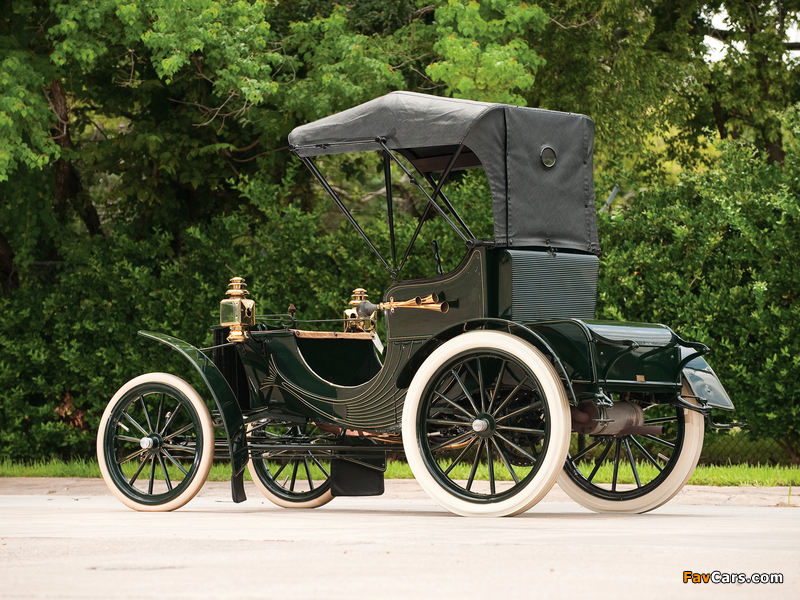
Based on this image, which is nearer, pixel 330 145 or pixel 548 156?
pixel 548 156

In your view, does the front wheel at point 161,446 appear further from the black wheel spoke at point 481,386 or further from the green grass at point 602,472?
the green grass at point 602,472

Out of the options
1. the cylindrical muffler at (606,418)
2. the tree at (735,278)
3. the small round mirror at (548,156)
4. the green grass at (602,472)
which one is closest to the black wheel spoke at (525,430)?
the cylindrical muffler at (606,418)

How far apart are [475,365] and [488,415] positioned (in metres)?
0.50

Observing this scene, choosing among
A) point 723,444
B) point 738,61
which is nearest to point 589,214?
point 723,444

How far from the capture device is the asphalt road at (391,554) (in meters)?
4.05

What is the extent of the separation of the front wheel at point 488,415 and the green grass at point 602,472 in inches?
118

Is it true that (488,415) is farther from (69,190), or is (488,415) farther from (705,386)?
(69,190)

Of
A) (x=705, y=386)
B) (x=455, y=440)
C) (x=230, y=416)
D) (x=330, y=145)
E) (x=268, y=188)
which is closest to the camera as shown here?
(x=455, y=440)

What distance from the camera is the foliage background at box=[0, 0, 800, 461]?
11250mm

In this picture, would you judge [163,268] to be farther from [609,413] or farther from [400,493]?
[609,413]

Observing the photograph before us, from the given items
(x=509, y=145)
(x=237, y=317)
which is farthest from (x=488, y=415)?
(x=237, y=317)

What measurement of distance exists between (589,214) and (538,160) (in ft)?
1.95

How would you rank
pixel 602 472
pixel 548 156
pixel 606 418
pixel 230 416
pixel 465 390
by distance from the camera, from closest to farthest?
pixel 465 390 → pixel 606 418 → pixel 548 156 → pixel 230 416 → pixel 602 472

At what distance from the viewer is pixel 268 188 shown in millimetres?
13000
